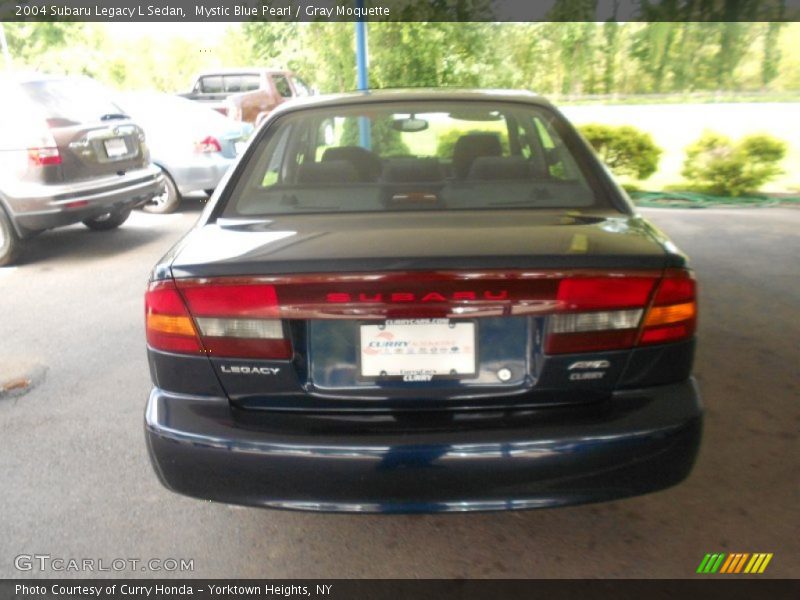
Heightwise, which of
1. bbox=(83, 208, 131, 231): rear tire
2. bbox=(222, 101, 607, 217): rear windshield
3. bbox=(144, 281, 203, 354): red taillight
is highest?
bbox=(222, 101, 607, 217): rear windshield

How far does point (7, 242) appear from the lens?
645cm

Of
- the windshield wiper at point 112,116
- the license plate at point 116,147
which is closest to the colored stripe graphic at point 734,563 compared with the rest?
the license plate at point 116,147

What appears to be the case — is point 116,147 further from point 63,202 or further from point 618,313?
point 618,313

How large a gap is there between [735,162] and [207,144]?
22.6 feet

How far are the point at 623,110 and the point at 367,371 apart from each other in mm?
16516

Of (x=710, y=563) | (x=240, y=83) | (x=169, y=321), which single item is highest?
(x=240, y=83)

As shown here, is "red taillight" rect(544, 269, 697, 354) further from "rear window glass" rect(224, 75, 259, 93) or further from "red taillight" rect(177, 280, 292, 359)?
"rear window glass" rect(224, 75, 259, 93)

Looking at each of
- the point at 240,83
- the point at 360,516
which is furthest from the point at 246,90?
the point at 360,516

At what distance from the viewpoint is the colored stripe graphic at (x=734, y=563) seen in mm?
2293

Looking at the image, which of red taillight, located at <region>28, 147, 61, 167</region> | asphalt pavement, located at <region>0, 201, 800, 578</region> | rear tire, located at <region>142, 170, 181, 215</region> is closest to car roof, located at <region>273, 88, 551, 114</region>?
asphalt pavement, located at <region>0, 201, 800, 578</region>

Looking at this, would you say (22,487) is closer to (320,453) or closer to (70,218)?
(320,453)

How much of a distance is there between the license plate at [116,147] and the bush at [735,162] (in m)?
7.33

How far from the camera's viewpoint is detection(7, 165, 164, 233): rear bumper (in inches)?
246

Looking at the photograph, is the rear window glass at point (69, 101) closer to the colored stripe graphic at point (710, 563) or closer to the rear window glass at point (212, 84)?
the rear window glass at point (212, 84)
